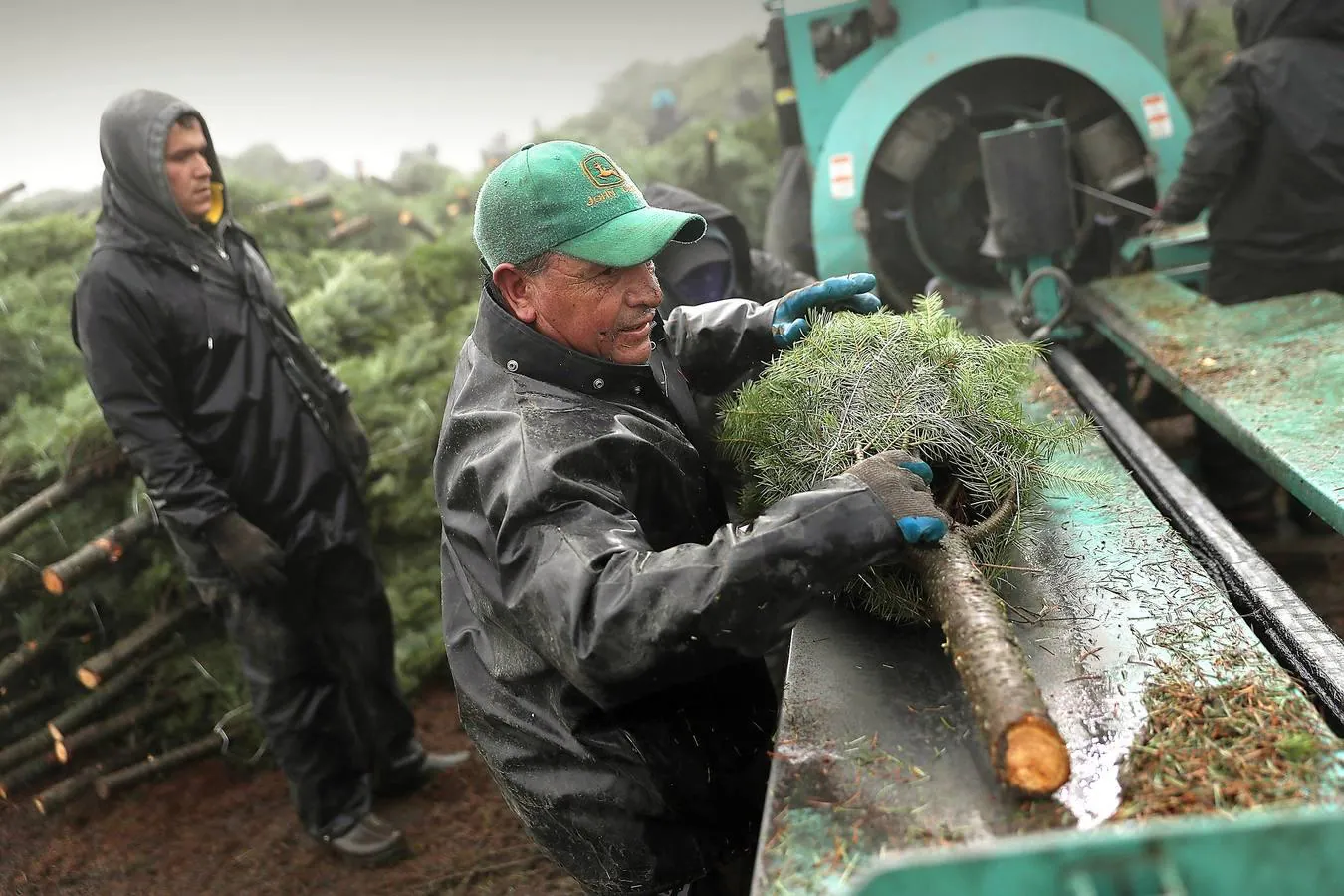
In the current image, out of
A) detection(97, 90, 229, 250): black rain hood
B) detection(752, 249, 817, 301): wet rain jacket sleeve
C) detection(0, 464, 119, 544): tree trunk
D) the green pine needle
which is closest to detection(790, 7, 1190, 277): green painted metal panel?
detection(752, 249, 817, 301): wet rain jacket sleeve

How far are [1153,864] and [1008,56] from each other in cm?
453

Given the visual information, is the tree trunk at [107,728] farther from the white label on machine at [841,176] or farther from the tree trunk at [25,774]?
the white label on machine at [841,176]

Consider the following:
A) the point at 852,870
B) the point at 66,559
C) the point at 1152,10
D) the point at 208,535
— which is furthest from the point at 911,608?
the point at 1152,10

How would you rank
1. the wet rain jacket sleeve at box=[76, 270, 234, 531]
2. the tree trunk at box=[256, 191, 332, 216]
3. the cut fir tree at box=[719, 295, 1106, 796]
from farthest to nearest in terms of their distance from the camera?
the tree trunk at box=[256, 191, 332, 216], the wet rain jacket sleeve at box=[76, 270, 234, 531], the cut fir tree at box=[719, 295, 1106, 796]

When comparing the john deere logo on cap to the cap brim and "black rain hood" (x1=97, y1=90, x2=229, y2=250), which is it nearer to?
the cap brim

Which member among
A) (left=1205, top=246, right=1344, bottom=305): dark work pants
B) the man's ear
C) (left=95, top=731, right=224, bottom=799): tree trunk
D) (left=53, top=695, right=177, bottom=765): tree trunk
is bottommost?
(left=95, top=731, right=224, bottom=799): tree trunk

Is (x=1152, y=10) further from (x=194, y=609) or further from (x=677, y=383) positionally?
(x=194, y=609)

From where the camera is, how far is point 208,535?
3451 mm

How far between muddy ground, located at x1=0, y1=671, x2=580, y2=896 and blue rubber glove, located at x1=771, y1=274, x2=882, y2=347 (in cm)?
→ 210

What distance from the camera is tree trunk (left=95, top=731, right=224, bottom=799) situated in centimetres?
438

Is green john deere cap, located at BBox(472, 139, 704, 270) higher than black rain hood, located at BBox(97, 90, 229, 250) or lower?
lower

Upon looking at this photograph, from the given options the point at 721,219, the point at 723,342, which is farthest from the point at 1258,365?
the point at 721,219

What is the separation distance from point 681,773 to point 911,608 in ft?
1.81

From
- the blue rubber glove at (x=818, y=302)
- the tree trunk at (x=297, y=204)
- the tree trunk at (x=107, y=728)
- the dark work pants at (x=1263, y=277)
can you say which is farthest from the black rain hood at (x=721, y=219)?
the tree trunk at (x=297, y=204)
